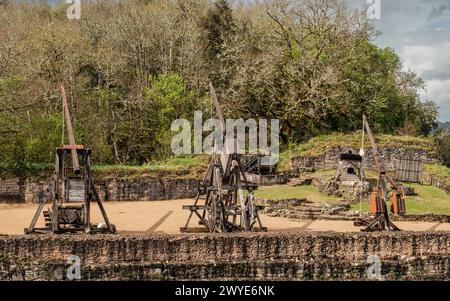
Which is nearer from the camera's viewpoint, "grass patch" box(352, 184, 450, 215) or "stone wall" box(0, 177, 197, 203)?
"grass patch" box(352, 184, 450, 215)

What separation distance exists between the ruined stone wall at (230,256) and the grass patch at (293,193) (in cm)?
1085

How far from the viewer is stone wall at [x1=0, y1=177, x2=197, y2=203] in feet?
105

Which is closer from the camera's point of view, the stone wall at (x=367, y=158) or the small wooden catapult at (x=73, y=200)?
the small wooden catapult at (x=73, y=200)

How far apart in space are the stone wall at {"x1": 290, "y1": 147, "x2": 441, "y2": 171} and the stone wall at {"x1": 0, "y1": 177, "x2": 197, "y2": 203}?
7.18 meters

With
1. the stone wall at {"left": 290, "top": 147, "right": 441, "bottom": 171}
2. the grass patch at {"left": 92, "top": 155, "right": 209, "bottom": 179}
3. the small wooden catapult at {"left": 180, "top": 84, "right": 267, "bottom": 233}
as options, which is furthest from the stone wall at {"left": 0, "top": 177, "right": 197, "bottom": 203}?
the small wooden catapult at {"left": 180, "top": 84, "right": 267, "bottom": 233}

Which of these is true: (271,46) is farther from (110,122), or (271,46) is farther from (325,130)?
(110,122)

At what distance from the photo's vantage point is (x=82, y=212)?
2298 centimetres

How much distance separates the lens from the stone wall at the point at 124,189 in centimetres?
3200

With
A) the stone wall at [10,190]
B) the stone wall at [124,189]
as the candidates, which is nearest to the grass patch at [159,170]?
the stone wall at [124,189]

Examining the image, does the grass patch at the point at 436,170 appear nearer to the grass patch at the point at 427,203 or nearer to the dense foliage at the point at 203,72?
the grass patch at the point at 427,203

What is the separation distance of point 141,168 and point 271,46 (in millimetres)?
16350

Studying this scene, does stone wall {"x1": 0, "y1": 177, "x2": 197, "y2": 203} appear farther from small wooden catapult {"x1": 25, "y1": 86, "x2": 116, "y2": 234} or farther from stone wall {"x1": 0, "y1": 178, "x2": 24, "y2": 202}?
small wooden catapult {"x1": 25, "y1": 86, "x2": 116, "y2": 234}

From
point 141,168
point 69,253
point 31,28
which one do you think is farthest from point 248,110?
point 69,253

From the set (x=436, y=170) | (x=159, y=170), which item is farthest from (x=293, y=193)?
(x=436, y=170)
